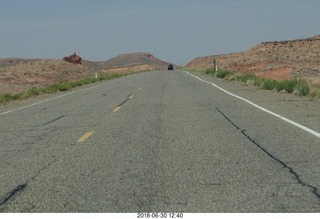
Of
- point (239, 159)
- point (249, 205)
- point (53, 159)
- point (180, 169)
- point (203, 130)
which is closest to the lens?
point (249, 205)

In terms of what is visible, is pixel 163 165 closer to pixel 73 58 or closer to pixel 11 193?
pixel 11 193

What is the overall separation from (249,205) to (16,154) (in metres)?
5.52

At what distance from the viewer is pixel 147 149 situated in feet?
33.6

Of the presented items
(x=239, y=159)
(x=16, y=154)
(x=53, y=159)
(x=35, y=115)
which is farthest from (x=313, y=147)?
(x=35, y=115)

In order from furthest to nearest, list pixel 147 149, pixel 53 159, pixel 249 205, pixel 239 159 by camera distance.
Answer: pixel 147 149, pixel 53 159, pixel 239 159, pixel 249 205

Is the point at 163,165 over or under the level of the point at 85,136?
over

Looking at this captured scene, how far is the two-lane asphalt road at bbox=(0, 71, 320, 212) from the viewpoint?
6477 mm

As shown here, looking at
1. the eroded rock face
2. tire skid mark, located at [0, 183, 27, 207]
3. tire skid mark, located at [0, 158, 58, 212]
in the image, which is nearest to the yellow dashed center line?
tire skid mark, located at [0, 158, 58, 212]

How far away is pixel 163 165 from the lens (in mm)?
8617

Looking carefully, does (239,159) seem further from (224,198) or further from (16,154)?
(16,154)

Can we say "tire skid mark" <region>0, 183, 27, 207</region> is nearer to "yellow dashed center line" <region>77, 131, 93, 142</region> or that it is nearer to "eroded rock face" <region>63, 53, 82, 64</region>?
"yellow dashed center line" <region>77, 131, 93, 142</region>

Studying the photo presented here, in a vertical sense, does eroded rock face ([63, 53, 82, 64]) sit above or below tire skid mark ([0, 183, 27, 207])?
below

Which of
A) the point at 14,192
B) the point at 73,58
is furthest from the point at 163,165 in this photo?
the point at 73,58

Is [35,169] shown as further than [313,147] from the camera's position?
No
